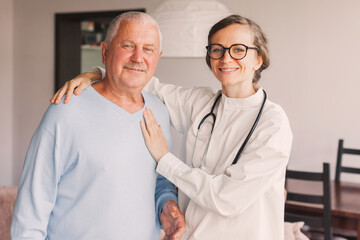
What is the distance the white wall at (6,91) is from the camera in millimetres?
5332

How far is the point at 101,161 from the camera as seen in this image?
1.36 meters

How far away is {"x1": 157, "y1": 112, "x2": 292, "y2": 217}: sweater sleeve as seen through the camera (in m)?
1.43

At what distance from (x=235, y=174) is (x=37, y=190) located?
0.63m

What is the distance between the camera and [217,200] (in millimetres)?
1442

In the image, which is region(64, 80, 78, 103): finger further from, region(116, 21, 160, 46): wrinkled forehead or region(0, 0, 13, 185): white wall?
region(0, 0, 13, 185): white wall

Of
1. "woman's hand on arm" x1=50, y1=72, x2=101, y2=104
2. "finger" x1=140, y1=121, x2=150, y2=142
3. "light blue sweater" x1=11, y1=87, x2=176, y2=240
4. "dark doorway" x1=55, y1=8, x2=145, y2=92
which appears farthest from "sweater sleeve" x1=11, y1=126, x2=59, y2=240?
"dark doorway" x1=55, y1=8, x2=145, y2=92

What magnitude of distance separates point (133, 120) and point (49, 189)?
1.17ft

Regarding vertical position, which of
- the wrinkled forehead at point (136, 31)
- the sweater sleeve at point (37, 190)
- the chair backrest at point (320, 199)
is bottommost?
the chair backrest at point (320, 199)

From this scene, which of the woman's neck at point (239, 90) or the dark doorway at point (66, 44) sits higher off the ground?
the dark doorway at point (66, 44)

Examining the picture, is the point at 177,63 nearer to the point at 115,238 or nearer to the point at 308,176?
the point at 308,176

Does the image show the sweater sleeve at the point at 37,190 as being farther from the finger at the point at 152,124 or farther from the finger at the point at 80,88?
the finger at the point at 152,124

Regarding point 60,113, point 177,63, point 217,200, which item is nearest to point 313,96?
point 177,63

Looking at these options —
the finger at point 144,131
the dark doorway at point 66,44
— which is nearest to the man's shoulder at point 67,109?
the finger at point 144,131

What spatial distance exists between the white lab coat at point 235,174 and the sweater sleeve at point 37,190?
384 mm
